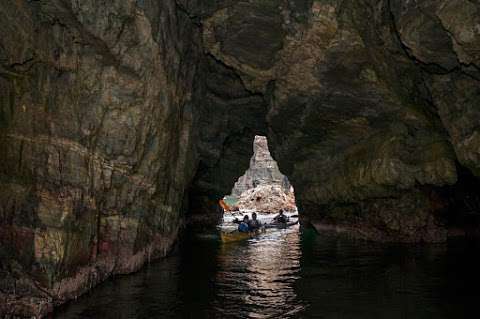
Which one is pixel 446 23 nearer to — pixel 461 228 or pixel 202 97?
pixel 202 97

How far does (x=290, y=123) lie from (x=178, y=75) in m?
10.8

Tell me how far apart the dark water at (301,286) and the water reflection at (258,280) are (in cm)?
4

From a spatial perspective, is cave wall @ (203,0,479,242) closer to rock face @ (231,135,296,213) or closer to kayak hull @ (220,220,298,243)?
kayak hull @ (220,220,298,243)

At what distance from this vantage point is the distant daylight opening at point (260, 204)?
4539cm

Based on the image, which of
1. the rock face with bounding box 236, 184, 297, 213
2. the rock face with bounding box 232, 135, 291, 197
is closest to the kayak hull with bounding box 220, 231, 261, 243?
the rock face with bounding box 236, 184, 297, 213

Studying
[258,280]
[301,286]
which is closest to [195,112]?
[258,280]

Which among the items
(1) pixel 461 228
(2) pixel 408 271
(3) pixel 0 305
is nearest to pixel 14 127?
(3) pixel 0 305

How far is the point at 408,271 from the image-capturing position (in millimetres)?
22109

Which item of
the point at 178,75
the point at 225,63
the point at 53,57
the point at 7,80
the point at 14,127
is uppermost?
the point at 225,63

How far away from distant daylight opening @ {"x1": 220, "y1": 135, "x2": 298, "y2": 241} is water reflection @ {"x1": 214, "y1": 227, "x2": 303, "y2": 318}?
531 centimetres

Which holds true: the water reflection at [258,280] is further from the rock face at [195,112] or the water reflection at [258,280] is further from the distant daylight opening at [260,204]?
the distant daylight opening at [260,204]

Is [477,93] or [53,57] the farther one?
[477,93]

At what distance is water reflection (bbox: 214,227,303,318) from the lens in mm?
16203

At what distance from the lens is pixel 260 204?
8006cm
